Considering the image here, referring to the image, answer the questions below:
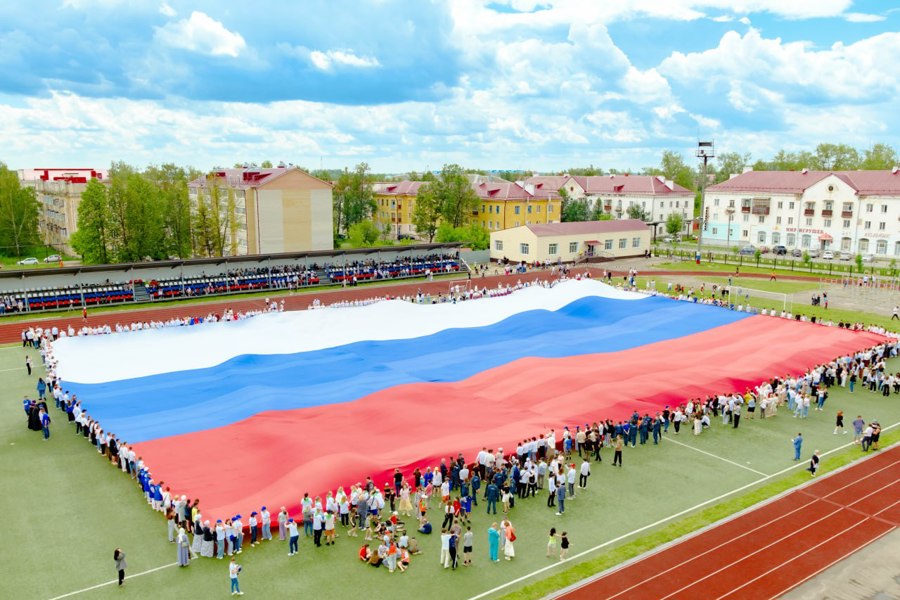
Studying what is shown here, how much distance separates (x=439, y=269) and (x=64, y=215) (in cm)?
5731

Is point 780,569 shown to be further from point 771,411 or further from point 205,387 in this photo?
point 205,387

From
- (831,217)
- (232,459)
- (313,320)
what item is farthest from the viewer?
(831,217)

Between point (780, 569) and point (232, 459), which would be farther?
point (232, 459)

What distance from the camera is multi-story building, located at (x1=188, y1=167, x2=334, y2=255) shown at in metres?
71.7

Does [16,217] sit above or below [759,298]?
above

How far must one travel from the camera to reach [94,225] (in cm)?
6188

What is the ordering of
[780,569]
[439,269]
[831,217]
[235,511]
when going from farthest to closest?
[831,217] < [439,269] < [235,511] < [780,569]

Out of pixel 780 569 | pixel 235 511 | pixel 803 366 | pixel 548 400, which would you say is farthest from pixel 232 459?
pixel 803 366

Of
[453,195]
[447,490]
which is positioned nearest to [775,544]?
[447,490]

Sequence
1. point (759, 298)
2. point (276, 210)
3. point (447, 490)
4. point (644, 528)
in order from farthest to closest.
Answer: point (276, 210) < point (759, 298) < point (447, 490) < point (644, 528)

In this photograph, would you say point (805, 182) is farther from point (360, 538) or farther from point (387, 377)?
point (360, 538)

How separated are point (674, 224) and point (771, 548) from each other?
8815 centimetres

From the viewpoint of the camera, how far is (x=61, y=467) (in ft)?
76.5

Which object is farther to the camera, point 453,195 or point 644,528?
point 453,195
